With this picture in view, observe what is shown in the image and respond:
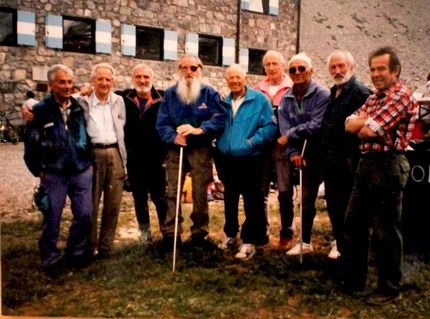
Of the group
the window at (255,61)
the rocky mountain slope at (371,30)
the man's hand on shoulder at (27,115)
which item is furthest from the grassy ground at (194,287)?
the window at (255,61)

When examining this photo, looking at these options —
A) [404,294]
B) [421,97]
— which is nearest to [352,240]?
[404,294]

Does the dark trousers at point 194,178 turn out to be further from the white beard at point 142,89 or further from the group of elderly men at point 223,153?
the white beard at point 142,89

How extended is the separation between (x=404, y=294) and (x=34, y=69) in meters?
3.18

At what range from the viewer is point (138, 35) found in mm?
4414

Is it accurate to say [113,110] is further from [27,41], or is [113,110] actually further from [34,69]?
[27,41]

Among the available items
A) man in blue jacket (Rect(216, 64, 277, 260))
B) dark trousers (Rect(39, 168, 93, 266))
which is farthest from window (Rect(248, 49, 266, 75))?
dark trousers (Rect(39, 168, 93, 266))

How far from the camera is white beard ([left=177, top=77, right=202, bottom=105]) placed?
10.2 ft

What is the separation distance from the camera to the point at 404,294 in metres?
2.48

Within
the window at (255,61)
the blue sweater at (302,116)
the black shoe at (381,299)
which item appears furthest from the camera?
the window at (255,61)

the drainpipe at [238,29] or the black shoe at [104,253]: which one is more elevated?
the drainpipe at [238,29]

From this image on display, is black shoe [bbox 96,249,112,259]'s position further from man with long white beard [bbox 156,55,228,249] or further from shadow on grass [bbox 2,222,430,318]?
man with long white beard [bbox 156,55,228,249]

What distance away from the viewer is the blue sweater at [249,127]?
10.0 ft

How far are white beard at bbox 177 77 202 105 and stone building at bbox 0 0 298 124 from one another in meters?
0.29

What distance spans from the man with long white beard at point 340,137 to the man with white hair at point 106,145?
144 cm
